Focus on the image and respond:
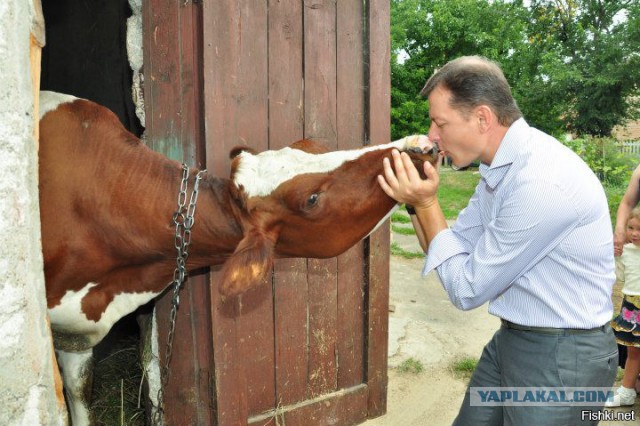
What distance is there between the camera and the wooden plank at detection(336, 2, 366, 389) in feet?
11.5

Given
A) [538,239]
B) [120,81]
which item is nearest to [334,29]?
[120,81]

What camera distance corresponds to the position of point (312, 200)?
2.39 meters

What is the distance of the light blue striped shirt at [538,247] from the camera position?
1.84 metres

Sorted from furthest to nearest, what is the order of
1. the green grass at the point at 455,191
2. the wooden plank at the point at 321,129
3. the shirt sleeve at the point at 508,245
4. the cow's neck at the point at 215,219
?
the green grass at the point at 455,191, the wooden plank at the point at 321,129, the cow's neck at the point at 215,219, the shirt sleeve at the point at 508,245

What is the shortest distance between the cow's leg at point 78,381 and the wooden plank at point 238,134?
82 cm

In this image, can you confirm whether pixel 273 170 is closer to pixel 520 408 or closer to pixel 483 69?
pixel 483 69

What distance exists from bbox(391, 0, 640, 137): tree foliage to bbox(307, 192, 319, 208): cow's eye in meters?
21.4

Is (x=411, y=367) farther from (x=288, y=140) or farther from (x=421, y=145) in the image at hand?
(x=421, y=145)

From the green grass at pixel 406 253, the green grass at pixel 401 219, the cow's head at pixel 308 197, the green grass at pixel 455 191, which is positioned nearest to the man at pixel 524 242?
the cow's head at pixel 308 197

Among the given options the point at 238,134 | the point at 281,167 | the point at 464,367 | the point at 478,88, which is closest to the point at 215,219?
the point at 281,167

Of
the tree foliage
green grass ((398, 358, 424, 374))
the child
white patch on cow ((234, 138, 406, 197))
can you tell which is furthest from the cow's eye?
the tree foliage

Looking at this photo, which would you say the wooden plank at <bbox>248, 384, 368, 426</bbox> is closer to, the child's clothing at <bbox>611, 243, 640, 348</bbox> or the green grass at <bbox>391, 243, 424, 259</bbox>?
the child's clothing at <bbox>611, 243, 640, 348</bbox>

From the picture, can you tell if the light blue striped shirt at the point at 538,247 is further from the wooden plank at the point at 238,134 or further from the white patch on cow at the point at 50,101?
the white patch on cow at the point at 50,101

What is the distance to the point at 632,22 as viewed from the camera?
825 inches
